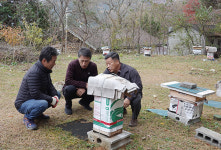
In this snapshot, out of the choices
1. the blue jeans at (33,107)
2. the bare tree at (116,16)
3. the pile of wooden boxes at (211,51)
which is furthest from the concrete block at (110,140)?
the bare tree at (116,16)

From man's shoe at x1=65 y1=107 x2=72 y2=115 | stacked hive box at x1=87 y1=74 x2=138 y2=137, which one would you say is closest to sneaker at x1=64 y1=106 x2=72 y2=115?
man's shoe at x1=65 y1=107 x2=72 y2=115

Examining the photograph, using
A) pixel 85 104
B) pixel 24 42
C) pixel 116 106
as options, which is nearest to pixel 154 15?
pixel 24 42

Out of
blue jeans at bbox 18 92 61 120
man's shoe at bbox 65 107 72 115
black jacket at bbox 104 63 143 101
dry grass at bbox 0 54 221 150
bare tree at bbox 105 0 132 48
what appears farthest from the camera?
bare tree at bbox 105 0 132 48

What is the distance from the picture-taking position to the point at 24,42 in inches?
415

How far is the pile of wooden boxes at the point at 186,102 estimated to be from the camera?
3.49 metres

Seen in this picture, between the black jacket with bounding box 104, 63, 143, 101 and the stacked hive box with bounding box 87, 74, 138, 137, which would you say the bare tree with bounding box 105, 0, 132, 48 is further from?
the stacked hive box with bounding box 87, 74, 138, 137

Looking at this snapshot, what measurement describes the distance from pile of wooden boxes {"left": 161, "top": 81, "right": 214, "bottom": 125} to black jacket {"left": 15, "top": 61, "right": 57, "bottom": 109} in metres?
2.29

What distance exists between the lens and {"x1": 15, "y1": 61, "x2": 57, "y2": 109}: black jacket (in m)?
3.12

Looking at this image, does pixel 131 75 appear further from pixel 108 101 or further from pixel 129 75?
pixel 108 101

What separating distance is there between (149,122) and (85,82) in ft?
4.82

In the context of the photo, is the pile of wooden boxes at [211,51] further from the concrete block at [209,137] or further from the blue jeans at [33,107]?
the blue jeans at [33,107]

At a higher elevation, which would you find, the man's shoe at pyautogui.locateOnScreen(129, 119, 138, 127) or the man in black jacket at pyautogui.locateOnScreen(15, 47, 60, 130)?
the man in black jacket at pyautogui.locateOnScreen(15, 47, 60, 130)

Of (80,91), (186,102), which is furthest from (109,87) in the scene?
(186,102)

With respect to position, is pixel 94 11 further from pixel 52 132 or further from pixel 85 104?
pixel 52 132
